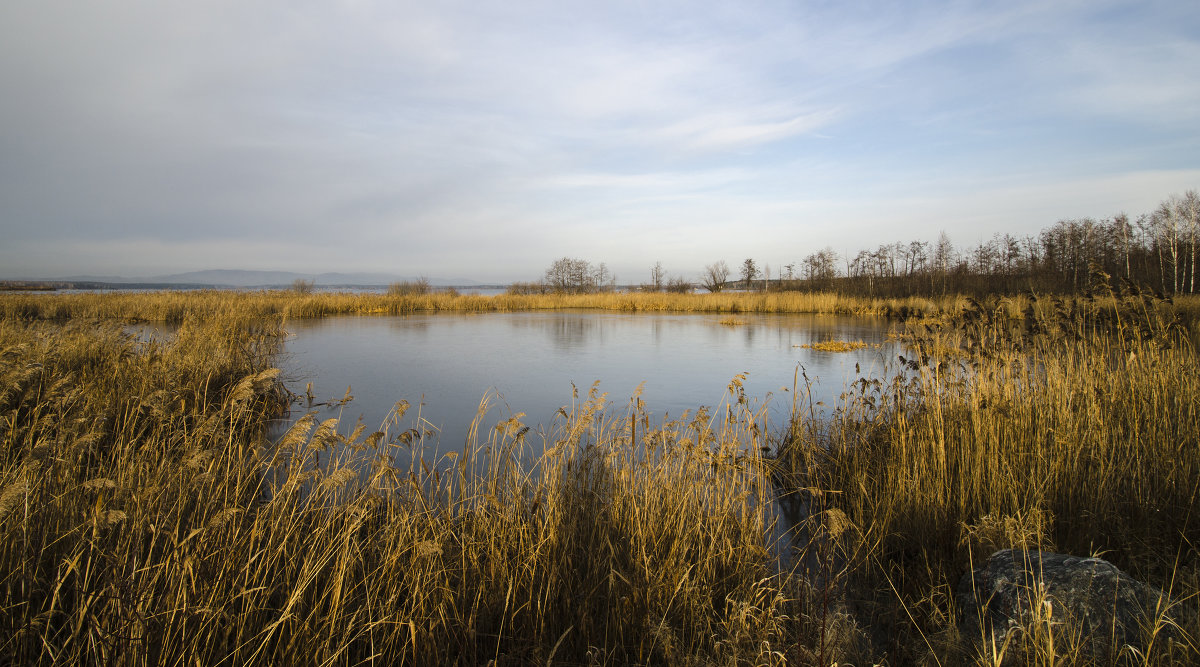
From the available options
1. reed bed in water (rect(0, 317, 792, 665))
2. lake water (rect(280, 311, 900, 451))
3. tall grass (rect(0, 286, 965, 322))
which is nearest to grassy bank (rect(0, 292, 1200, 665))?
reed bed in water (rect(0, 317, 792, 665))

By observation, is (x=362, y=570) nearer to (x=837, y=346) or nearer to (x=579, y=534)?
(x=579, y=534)

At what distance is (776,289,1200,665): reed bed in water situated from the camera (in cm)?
231

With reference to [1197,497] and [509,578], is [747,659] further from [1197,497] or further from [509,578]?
[1197,497]

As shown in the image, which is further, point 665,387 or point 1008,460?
point 665,387

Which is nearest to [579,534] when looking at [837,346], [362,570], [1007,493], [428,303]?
[362,570]

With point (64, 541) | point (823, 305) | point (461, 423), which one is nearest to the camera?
point (64, 541)

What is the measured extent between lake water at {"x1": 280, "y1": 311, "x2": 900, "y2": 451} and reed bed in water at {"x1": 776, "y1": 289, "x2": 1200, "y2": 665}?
0.99 metres

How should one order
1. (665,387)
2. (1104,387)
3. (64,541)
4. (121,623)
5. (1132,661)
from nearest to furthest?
(121,623)
(1132,661)
(64,541)
(1104,387)
(665,387)

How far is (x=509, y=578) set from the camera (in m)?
2.39

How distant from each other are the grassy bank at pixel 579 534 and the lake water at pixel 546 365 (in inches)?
34.8

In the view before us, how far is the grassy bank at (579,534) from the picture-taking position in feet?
5.81

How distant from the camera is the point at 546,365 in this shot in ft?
34.4

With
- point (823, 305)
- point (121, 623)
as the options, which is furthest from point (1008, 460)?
point (823, 305)

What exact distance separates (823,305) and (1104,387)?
21.6 m
